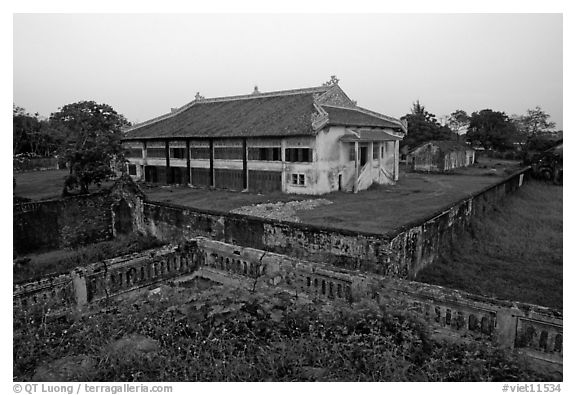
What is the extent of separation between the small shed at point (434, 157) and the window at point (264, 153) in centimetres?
2223

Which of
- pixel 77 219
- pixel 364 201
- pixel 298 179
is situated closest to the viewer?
pixel 77 219

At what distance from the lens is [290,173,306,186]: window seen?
24.0m

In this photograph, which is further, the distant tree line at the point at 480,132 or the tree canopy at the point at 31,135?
the distant tree line at the point at 480,132

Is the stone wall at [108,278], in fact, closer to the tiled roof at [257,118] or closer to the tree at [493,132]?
the tiled roof at [257,118]

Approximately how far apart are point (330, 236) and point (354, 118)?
17.4m

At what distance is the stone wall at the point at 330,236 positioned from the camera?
10.4 meters

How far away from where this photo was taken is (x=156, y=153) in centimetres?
3192

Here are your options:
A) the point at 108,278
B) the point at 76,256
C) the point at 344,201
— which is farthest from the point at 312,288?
the point at 344,201

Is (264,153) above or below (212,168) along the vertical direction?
above

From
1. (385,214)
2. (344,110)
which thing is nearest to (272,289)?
(385,214)

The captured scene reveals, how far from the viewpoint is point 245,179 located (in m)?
26.5

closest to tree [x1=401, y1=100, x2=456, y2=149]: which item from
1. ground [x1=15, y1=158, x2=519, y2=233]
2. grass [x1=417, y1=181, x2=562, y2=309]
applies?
ground [x1=15, y1=158, x2=519, y2=233]

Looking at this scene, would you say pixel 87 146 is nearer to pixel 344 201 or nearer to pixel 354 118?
pixel 344 201

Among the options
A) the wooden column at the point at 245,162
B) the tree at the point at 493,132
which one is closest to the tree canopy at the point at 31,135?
the wooden column at the point at 245,162
